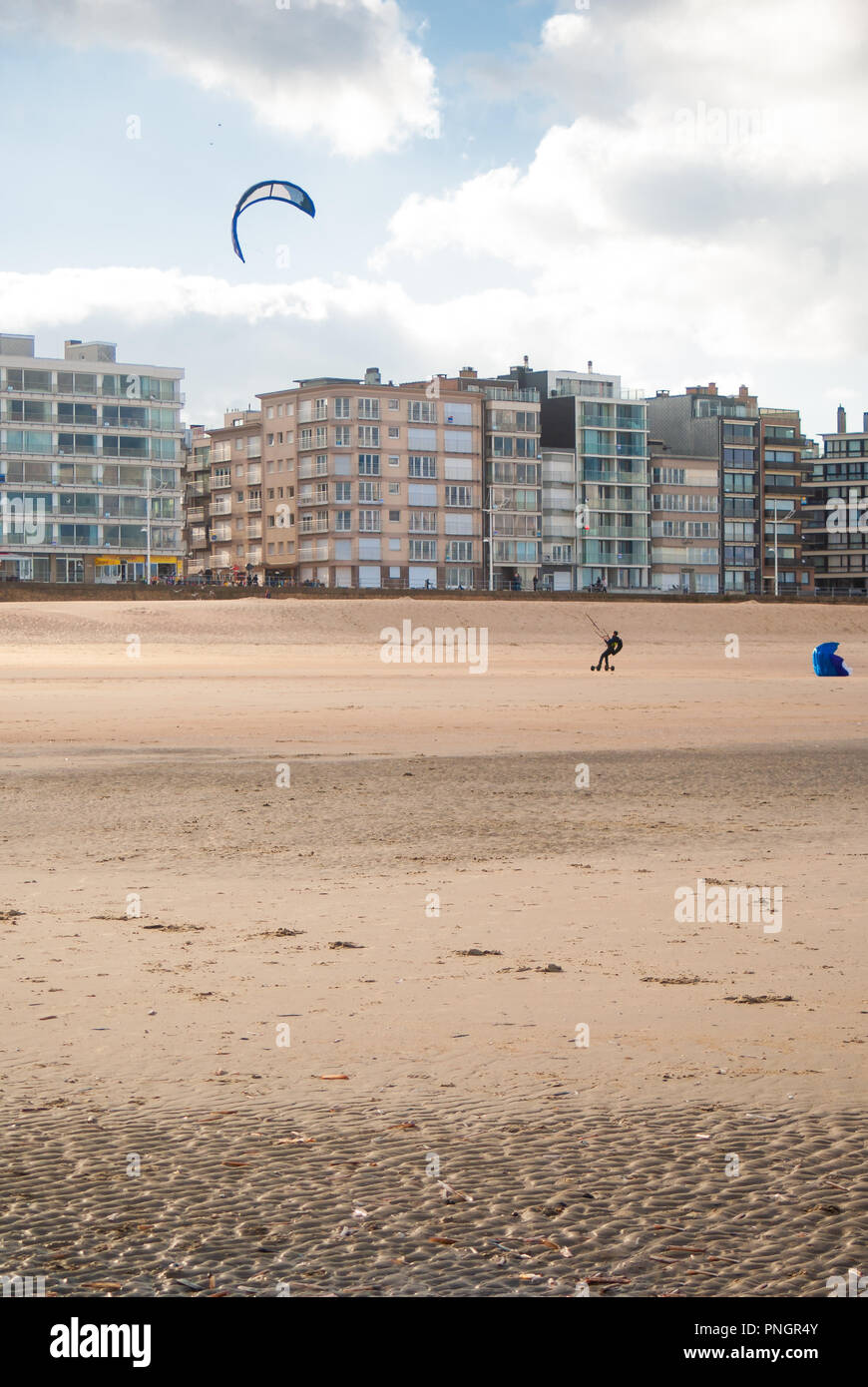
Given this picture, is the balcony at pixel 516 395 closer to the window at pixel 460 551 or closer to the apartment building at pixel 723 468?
the window at pixel 460 551

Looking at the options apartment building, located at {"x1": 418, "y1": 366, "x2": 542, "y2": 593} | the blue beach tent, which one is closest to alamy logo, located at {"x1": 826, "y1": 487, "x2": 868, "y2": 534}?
apartment building, located at {"x1": 418, "y1": 366, "x2": 542, "y2": 593}

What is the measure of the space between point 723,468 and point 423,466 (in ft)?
118

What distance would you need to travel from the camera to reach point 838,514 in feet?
561

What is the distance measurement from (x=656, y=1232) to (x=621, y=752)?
61.2ft

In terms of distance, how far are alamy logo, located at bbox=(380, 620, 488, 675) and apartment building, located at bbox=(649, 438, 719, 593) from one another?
77.9 metres

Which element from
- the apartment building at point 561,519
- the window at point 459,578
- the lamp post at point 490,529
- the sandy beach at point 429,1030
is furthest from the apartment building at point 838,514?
the sandy beach at point 429,1030

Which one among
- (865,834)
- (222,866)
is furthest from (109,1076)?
(865,834)

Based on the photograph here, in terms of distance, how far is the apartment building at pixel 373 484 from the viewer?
5226 inches

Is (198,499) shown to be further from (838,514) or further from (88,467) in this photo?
(838,514)

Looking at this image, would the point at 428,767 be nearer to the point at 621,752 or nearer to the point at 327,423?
the point at 621,752

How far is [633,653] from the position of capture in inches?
2457

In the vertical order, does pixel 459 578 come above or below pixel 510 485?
below
